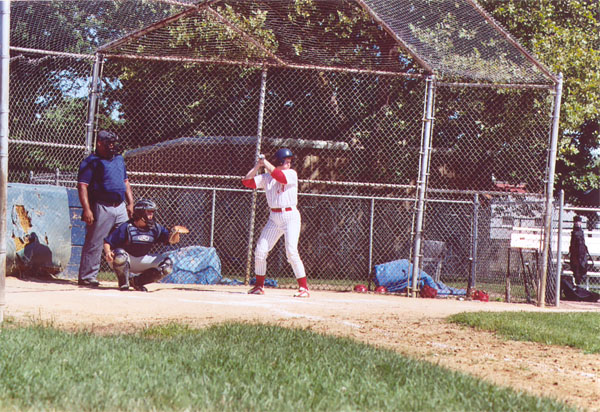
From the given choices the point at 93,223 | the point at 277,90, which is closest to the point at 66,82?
the point at 277,90

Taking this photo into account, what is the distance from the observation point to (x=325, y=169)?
1706cm

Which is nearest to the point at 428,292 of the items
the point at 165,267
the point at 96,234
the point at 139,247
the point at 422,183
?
the point at 422,183

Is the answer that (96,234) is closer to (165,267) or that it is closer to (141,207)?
(141,207)

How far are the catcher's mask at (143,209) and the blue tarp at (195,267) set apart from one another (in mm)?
2596

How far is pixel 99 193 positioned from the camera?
9.33 meters

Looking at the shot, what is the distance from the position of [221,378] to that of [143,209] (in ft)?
17.1

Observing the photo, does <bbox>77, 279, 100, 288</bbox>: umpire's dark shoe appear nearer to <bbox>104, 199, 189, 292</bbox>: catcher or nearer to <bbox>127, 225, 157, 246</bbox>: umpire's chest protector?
<bbox>104, 199, 189, 292</bbox>: catcher

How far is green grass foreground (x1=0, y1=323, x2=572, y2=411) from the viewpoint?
3539 millimetres

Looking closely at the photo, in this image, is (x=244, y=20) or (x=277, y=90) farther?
(x=277, y=90)

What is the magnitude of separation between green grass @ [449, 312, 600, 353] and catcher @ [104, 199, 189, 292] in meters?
3.60

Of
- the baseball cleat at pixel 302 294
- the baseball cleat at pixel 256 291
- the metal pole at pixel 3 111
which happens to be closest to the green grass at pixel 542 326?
the baseball cleat at pixel 302 294

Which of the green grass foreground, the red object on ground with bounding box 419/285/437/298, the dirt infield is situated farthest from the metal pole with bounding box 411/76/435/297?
the green grass foreground

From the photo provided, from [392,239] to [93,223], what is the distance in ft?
28.0

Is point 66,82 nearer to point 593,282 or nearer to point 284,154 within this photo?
point 284,154
